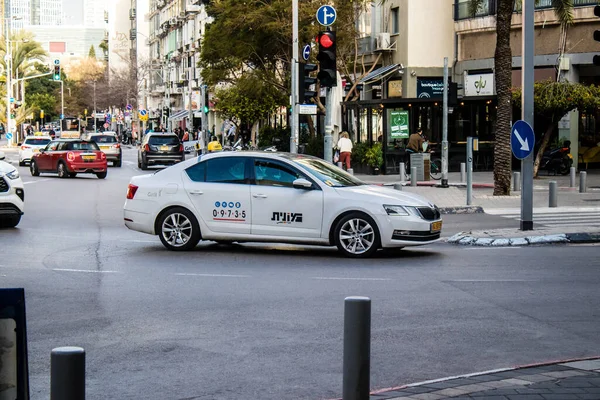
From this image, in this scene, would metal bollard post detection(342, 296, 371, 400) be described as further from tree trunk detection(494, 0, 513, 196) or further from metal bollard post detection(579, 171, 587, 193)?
metal bollard post detection(579, 171, 587, 193)

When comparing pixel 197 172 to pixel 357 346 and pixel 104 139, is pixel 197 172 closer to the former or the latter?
pixel 357 346

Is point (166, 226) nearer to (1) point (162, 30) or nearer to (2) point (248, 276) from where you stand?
(2) point (248, 276)

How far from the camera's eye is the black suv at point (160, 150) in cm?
4722

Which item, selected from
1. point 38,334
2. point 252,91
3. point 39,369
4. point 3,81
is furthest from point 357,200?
point 3,81

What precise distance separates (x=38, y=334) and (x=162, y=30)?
106567mm

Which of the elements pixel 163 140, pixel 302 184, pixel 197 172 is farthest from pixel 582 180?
pixel 163 140

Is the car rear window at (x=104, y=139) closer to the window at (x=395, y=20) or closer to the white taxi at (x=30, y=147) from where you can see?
the white taxi at (x=30, y=147)

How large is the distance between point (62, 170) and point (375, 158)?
1225 cm

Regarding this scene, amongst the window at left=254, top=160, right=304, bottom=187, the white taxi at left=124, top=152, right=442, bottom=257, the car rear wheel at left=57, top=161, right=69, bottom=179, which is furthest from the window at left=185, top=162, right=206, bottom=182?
the car rear wheel at left=57, top=161, right=69, bottom=179

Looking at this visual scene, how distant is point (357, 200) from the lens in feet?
47.4

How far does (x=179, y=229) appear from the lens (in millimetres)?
15414

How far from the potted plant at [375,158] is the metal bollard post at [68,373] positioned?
3455cm

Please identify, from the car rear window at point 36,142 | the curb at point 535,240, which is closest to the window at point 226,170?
the curb at point 535,240

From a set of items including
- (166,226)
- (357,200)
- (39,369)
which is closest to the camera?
(39,369)
